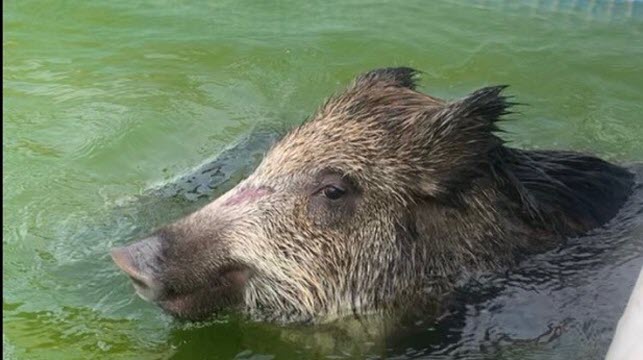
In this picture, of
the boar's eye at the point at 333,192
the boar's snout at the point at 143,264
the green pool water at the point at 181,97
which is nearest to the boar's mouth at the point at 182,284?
the boar's snout at the point at 143,264

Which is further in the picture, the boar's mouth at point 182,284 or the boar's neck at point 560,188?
the boar's neck at point 560,188

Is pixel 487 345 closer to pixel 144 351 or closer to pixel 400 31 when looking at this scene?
pixel 144 351

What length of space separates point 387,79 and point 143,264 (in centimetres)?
163

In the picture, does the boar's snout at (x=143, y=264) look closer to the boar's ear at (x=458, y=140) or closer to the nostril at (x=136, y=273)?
the nostril at (x=136, y=273)

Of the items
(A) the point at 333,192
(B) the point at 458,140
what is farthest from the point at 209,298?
(B) the point at 458,140

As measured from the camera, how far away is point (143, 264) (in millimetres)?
4777

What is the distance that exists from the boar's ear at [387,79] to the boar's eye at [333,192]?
632 millimetres

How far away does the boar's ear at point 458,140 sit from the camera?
5.11 meters

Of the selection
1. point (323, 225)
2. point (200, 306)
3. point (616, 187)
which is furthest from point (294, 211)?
point (616, 187)

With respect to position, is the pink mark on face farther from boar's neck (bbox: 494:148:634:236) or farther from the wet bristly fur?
boar's neck (bbox: 494:148:634:236)

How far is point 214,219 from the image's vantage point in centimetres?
511

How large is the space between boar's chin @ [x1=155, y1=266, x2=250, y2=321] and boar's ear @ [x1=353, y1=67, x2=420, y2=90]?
1170mm

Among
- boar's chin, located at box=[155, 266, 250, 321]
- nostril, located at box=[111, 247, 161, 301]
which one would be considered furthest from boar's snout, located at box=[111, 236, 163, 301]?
boar's chin, located at box=[155, 266, 250, 321]

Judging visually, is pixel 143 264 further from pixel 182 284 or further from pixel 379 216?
Answer: pixel 379 216
